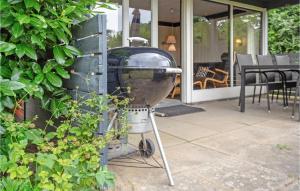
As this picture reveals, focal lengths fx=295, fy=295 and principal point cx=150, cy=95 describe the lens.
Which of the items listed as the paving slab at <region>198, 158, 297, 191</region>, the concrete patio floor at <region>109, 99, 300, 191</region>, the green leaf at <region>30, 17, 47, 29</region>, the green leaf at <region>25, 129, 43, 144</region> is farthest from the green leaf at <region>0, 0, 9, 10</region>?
the paving slab at <region>198, 158, 297, 191</region>

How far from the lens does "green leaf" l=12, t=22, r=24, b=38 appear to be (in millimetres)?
1501

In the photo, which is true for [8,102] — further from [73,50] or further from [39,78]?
[73,50]

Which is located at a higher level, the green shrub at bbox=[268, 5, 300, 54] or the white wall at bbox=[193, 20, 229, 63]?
the green shrub at bbox=[268, 5, 300, 54]

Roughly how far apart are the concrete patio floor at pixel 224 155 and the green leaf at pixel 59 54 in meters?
0.90

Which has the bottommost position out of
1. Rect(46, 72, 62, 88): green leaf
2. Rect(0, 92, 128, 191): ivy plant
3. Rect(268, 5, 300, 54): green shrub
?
Rect(0, 92, 128, 191): ivy plant

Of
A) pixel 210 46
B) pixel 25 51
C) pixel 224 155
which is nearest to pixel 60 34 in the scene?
pixel 25 51

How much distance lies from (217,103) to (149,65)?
13.3 feet

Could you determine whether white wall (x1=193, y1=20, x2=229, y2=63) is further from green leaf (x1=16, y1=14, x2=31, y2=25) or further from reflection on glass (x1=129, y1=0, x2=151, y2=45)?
green leaf (x1=16, y1=14, x2=31, y2=25)

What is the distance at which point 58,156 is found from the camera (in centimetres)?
161

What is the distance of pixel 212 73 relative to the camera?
6117 millimetres

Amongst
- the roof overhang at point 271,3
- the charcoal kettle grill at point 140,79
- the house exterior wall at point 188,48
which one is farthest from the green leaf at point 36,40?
the roof overhang at point 271,3

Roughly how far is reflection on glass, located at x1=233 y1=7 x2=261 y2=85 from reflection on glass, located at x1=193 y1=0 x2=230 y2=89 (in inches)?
10.8

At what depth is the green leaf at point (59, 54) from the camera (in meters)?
1.70

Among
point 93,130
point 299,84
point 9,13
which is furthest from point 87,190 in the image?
point 299,84
